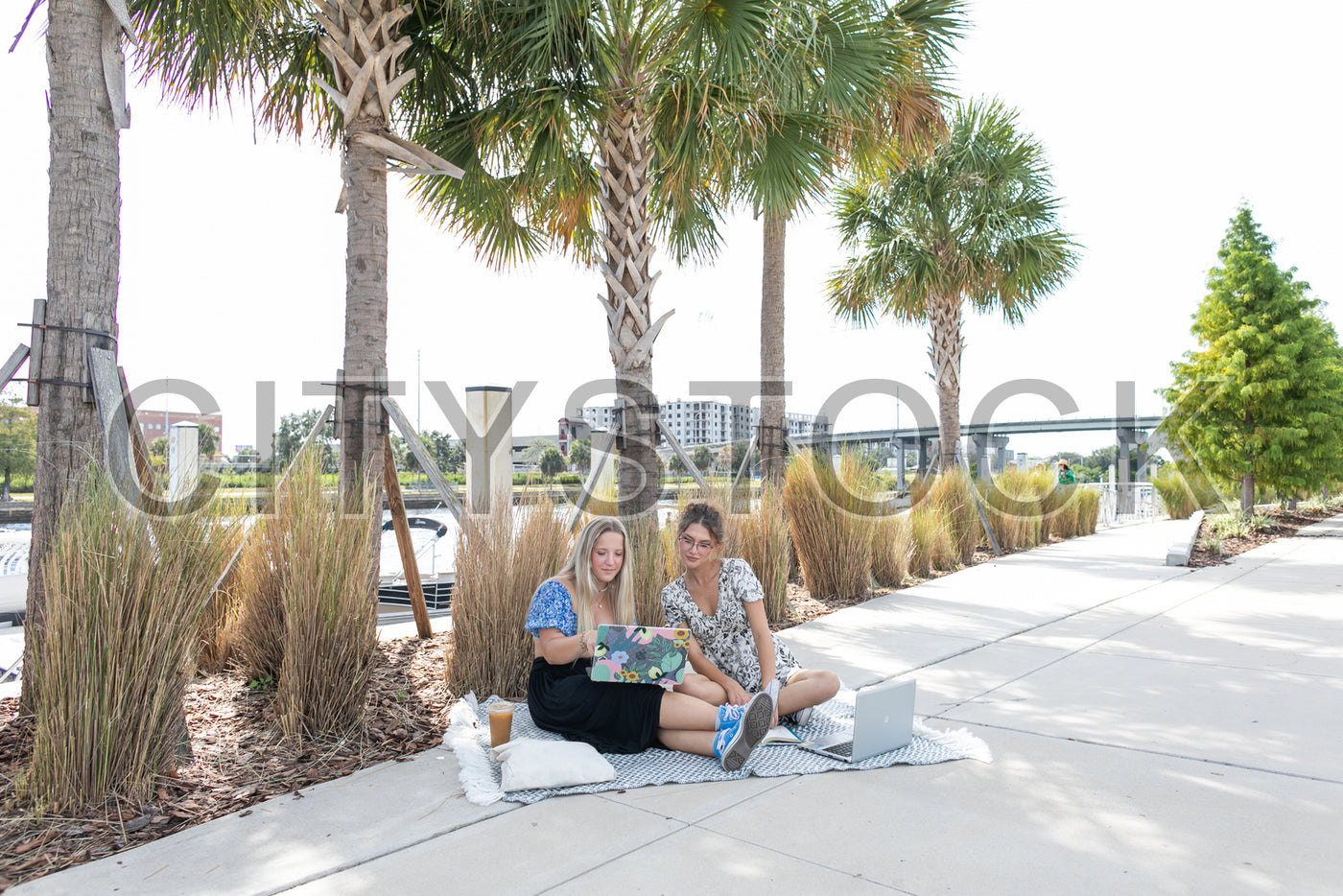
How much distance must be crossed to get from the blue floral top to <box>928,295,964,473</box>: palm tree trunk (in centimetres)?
1040

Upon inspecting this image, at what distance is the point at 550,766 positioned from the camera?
10.7ft

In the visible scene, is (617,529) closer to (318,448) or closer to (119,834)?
(318,448)

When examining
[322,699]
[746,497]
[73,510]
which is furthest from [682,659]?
[746,497]

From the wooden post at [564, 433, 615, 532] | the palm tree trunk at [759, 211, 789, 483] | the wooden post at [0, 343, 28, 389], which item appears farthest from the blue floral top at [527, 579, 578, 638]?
the palm tree trunk at [759, 211, 789, 483]

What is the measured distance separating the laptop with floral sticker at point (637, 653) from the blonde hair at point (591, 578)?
28 cm

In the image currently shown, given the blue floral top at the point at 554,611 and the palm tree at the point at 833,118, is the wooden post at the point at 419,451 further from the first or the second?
the palm tree at the point at 833,118

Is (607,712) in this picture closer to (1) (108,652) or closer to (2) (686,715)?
(2) (686,715)

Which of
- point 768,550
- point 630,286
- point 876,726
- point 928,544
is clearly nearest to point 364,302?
point 630,286

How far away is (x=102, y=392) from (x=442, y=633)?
9.41 ft

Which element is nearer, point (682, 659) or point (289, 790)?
point (289, 790)

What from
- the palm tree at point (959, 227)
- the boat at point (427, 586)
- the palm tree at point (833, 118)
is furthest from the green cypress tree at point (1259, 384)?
the boat at point (427, 586)

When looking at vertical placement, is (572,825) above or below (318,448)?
below

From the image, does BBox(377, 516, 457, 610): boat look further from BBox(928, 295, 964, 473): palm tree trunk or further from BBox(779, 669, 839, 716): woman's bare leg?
BBox(928, 295, 964, 473): palm tree trunk

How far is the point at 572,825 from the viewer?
115 inches
